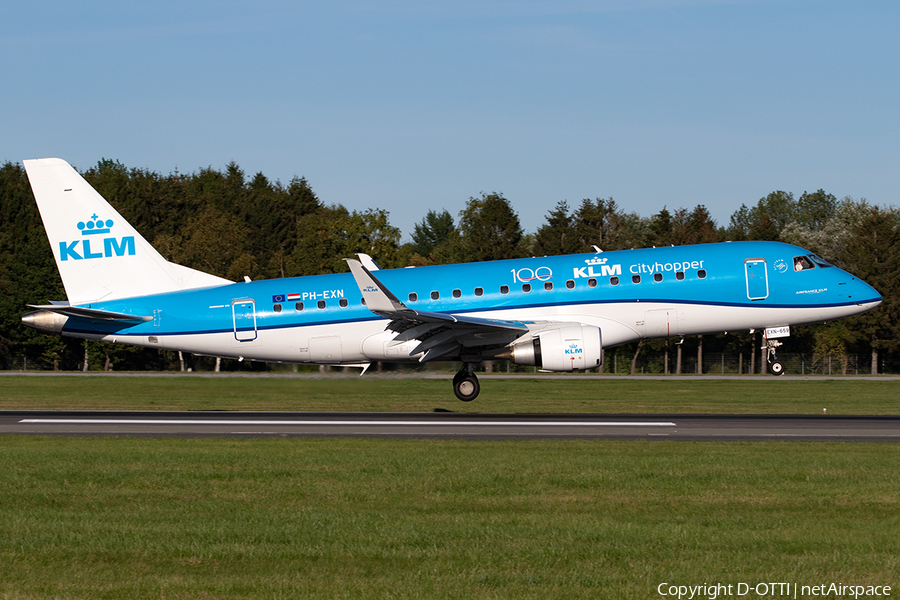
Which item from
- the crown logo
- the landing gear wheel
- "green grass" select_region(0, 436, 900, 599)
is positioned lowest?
"green grass" select_region(0, 436, 900, 599)

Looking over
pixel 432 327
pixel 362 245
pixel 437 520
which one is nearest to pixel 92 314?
pixel 432 327

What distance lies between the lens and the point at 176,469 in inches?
668

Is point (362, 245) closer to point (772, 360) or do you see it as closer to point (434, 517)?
point (772, 360)

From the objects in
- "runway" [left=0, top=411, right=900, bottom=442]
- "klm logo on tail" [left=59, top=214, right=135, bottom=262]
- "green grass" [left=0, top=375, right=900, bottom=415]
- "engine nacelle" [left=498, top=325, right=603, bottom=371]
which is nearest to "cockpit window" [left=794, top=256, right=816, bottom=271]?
"runway" [left=0, top=411, right=900, bottom=442]

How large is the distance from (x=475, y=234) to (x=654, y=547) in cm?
7099

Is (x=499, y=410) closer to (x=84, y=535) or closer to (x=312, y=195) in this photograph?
(x=84, y=535)

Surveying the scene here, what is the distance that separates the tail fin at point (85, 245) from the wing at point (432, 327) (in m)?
7.80

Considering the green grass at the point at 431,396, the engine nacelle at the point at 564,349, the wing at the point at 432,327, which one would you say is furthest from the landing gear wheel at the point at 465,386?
the green grass at the point at 431,396

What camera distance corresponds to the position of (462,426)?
24781 mm

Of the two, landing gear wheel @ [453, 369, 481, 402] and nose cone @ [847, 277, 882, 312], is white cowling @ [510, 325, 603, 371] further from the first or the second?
nose cone @ [847, 277, 882, 312]

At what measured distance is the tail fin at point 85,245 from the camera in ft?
99.9

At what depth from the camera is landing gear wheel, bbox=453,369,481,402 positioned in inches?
1168

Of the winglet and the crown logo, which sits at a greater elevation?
the crown logo

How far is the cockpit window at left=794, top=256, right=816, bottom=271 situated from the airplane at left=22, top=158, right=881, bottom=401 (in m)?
0.03
